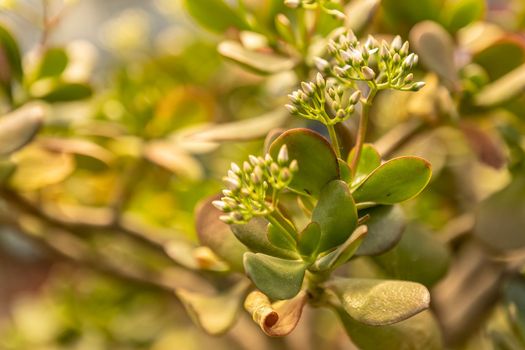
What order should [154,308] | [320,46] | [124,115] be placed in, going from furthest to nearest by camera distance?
[154,308], [124,115], [320,46]

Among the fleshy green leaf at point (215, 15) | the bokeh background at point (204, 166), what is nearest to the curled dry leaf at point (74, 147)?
the bokeh background at point (204, 166)

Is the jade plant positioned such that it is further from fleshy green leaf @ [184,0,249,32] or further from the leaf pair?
fleshy green leaf @ [184,0,249,32]

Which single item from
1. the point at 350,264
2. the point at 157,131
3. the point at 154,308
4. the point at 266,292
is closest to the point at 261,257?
the point at 266,292

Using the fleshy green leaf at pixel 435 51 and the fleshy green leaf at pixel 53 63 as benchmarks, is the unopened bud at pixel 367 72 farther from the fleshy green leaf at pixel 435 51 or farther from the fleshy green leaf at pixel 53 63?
the fleshy green leaf at pixel 53 63

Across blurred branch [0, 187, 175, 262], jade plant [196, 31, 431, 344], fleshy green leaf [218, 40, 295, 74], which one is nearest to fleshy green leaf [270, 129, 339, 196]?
Result: jade plant [196, 31, 431, 344]

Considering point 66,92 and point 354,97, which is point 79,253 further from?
point 354,97

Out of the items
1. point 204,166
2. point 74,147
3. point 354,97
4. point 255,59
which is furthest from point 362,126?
point 204,166

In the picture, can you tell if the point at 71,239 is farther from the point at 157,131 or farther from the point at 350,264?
the point at 350,264
